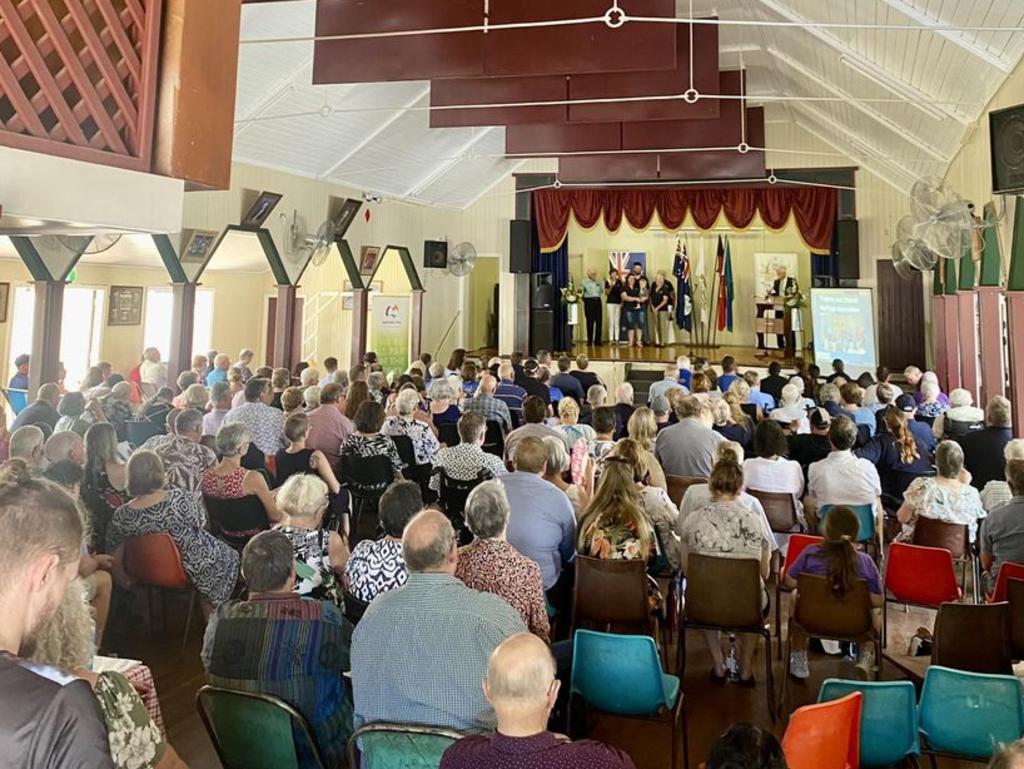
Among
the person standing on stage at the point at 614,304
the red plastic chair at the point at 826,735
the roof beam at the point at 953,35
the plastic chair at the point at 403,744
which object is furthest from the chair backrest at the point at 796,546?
the person standing on stage at the point at 614,304

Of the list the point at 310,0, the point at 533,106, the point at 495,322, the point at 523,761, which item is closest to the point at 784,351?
the point at 495,322

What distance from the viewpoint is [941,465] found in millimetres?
3881

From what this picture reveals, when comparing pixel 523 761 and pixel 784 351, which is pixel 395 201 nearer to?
pixel 784 351

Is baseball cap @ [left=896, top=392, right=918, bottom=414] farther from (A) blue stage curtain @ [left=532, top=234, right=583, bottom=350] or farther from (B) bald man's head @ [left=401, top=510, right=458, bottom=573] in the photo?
(A) blue stage curtain @ [left=532, top=234, right=583, bottom=350]

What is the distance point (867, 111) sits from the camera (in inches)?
353

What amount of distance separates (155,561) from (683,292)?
13.4 meters

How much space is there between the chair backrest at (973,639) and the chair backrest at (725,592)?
678 millimetres

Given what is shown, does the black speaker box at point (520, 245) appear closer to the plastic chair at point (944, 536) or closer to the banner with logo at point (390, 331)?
the banner with logo at point (390, 331)

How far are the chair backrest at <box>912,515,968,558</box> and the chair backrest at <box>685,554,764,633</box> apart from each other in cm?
133

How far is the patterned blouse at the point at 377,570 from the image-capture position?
2670 millimetres

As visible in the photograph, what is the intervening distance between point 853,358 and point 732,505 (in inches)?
407

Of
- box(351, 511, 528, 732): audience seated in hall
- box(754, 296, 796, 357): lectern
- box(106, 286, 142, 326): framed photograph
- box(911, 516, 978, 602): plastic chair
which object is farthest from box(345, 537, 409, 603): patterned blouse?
box(754, 296, 796, 357): lectern

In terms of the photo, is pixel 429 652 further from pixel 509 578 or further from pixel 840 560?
pixel 840 560

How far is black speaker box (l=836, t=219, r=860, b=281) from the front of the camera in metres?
12.7
